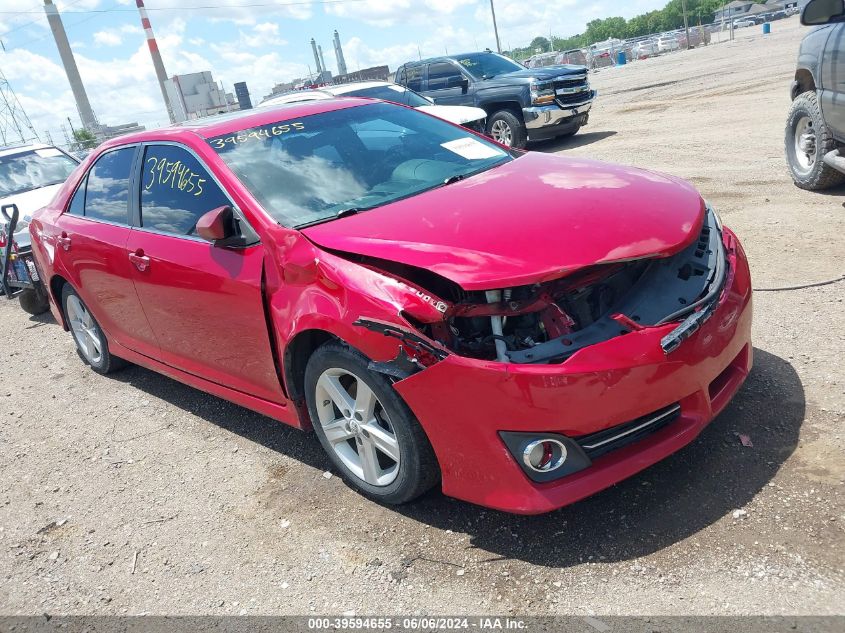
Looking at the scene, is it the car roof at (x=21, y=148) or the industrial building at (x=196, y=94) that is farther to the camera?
the industrial building at (x=196, y=94)

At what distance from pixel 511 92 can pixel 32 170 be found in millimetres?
7989

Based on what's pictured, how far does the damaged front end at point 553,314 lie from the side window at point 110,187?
7.86ft

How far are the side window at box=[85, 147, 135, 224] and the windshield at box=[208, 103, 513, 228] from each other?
0.99 m

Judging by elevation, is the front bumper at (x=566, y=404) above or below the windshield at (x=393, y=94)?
below

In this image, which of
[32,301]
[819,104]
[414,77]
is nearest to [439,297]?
[819,104]

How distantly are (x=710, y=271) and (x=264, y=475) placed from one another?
2.43 m

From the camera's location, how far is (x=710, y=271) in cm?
308

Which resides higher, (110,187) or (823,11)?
(823,11)

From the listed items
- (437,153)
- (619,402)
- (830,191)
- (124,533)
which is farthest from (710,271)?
(830,191)

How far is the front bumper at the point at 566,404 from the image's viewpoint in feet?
8.63

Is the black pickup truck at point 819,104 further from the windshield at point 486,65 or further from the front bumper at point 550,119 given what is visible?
the windshield at point 486,65

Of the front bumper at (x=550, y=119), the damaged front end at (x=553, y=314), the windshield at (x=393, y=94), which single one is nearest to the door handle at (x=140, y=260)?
the damaged front end at (x=553, y=314)

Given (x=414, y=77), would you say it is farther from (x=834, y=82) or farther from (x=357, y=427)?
(x=357, y=427)

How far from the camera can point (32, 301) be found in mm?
8367
